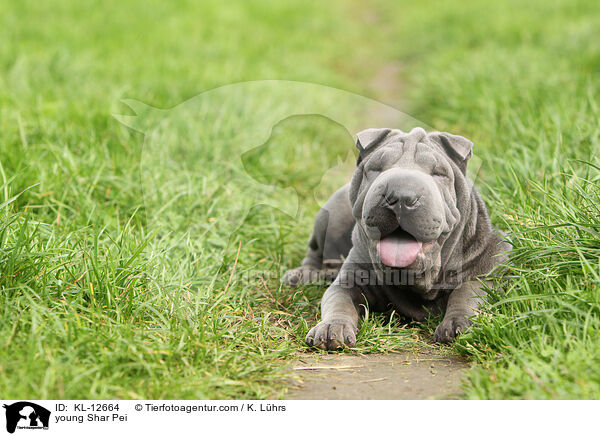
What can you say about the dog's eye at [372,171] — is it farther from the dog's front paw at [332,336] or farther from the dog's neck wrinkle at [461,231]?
the dog's front paw at [332,336]

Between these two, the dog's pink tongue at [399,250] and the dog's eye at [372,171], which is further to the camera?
the dog's eye at [372,171]

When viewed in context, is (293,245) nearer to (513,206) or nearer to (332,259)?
(332,259)

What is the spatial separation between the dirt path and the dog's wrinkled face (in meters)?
0.43

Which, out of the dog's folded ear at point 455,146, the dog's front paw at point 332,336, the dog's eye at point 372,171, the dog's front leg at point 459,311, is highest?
the dog's folded ear at point 455,146

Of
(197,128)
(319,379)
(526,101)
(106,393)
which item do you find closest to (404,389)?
(319,379)

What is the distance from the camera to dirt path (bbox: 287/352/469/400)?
247 centimetres

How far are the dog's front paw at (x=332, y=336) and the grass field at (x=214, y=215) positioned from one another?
8 cm

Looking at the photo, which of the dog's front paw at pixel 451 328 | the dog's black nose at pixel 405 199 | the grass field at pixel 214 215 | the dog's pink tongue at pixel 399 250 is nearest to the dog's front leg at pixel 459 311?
the dog's front paw at pixel 451 328

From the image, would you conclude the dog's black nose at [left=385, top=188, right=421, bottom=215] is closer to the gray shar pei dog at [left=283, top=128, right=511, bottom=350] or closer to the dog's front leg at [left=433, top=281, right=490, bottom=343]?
the gray shar pei dog at [left=283, top=128, right=511, bottom=350]

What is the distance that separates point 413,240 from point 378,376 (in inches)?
25.5

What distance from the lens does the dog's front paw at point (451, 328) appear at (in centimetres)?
292

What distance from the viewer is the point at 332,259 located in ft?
12.9
